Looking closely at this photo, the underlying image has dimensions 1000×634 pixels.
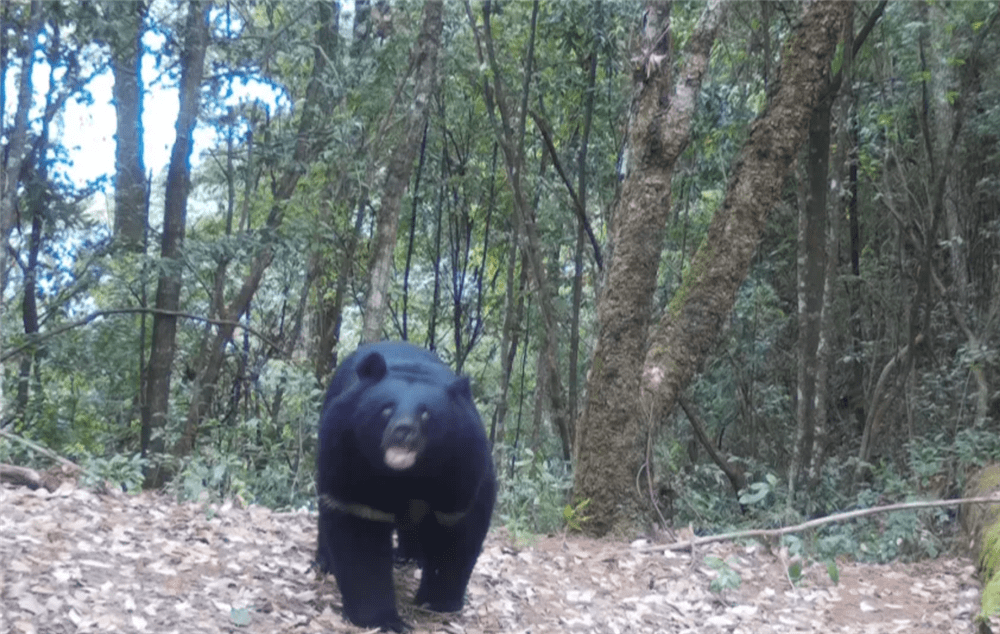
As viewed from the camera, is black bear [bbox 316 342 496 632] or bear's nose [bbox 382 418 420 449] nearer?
bear's nose [bbox 382 418 420 449]

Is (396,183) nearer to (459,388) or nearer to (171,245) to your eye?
(171,245)

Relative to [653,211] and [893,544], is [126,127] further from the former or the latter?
[893,544]

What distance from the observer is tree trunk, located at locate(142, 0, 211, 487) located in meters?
10.4

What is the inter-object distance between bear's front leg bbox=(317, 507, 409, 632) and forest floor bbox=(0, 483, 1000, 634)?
0.12 m

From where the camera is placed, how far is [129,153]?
13008mm

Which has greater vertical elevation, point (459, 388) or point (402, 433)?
point (459, 388)

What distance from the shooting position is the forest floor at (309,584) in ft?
13.1

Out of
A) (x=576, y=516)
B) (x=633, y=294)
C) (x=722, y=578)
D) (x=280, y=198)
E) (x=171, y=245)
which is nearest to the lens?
(x=722, y=578)

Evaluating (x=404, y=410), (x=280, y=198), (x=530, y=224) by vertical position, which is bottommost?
(x=404, y=410)

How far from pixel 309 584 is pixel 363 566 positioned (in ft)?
1.93

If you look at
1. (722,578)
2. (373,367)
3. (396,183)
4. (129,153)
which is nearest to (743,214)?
(722,578)

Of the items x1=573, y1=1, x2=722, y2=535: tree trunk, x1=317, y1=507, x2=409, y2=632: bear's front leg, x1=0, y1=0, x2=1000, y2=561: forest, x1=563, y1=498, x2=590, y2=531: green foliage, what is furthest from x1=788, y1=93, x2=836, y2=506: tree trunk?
x1=317, y1=507, x2=409, y2=632: bear's front leg

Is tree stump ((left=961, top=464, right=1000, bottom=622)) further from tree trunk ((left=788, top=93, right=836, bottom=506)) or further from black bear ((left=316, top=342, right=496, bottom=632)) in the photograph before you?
black bear ((left=316, top=342, right=496, bottom=632))

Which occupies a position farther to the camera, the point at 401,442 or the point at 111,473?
the point at 111,473
